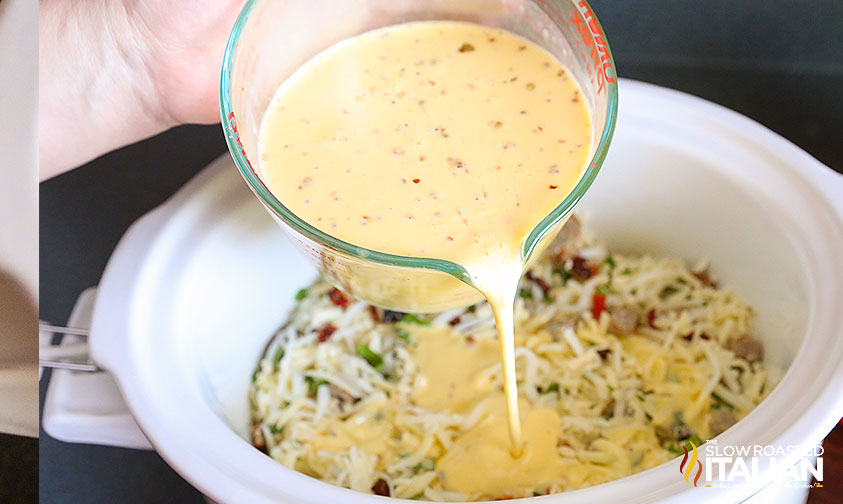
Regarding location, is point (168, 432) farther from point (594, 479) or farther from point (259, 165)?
point (594, 479)

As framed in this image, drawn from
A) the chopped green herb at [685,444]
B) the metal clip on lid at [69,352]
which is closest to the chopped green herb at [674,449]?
the chopped green herb at [685,444]

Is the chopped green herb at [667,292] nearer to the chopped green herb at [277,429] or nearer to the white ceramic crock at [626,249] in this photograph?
the white ceramic crock at [626,249]

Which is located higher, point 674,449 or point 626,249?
point 626,249

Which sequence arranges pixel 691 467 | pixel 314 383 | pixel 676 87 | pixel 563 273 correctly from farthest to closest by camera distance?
pixel 676 87 < pixel 563 273 < pixel 314 383 < pixel 691 467

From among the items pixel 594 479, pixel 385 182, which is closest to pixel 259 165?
pixel 385 182

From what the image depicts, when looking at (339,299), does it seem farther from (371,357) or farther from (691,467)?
(691,467)

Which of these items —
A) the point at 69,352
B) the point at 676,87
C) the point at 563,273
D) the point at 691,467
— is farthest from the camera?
the point at 676,87

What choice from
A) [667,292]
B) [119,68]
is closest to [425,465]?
[667,292]

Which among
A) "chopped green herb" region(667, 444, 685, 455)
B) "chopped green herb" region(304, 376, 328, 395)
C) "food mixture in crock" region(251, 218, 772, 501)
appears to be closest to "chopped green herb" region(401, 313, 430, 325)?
"food mixture in crock" region(251, 218, 772, 501)
